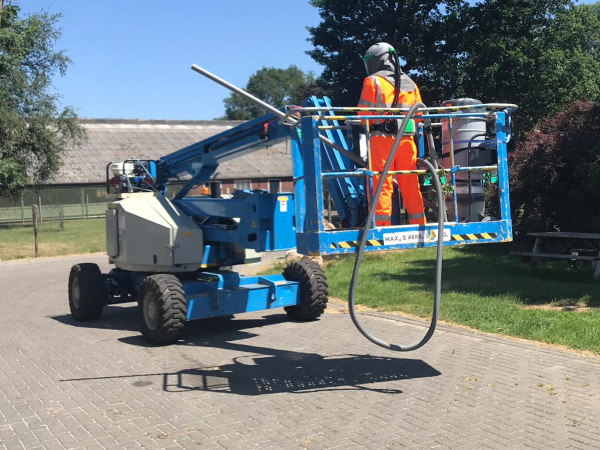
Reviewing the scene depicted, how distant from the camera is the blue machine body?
6.30 m

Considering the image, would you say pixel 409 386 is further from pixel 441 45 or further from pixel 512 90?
pixel 441 45

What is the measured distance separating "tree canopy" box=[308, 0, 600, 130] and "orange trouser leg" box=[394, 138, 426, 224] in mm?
19504

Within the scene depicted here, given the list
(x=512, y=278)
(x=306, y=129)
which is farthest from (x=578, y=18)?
(x=306, y=129)

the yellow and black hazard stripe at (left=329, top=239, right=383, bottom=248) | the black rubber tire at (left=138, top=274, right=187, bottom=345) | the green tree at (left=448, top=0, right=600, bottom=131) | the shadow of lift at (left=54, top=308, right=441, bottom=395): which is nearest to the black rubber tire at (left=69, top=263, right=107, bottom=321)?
the black rubber tire at (left=138, top=274, right=187, bottom=345)

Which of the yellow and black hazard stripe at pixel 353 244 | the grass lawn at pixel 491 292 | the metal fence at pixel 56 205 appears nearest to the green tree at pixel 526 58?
the grass lawn at pixel 491 292

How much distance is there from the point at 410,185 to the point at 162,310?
11.2 feet

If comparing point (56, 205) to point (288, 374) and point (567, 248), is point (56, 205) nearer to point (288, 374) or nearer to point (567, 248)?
point (567, 248)

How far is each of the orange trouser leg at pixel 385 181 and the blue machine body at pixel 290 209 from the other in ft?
0.45

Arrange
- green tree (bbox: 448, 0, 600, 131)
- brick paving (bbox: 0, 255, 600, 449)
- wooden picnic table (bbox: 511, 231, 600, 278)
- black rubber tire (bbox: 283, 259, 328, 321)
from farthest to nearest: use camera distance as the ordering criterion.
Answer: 1. green tree (bbox: 448, 0, 600, 131)
2. wooden picnic table (bbox: 511, 231, 600, 278)
3. black rubber tire (bbox: 283, 259, 328, 321)
4. brick paving (bbox: 0, 255, 600, 449)

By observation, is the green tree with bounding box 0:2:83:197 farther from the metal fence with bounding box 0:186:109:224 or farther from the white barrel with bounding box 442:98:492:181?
the white barrel with bounding box 442:98:492:181

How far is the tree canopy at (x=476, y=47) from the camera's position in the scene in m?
24.8

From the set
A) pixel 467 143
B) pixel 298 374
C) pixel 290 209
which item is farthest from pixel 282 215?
pixel 467 143

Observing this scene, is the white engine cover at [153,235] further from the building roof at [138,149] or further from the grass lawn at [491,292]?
the building roof at [138,149]

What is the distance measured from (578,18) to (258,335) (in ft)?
76.2
